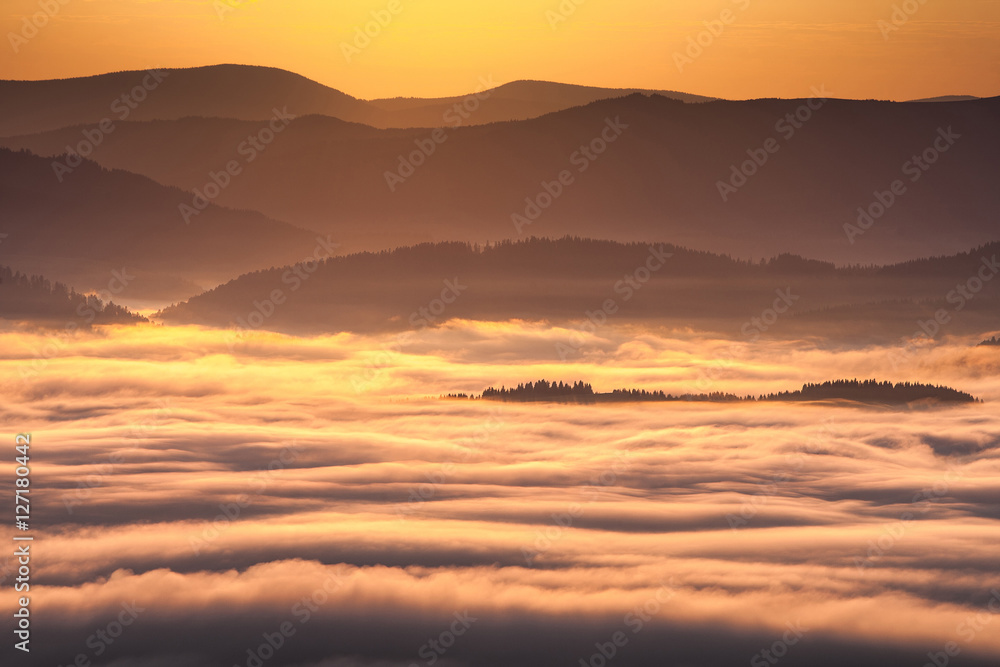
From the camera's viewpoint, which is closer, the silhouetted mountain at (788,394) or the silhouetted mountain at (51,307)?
the silhouetted mountain at (788,394)

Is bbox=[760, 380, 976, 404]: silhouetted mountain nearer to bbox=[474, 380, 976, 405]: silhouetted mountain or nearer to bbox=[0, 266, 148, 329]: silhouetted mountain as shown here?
bbox=[474, 380, 976, 405]: silhouetted mountain

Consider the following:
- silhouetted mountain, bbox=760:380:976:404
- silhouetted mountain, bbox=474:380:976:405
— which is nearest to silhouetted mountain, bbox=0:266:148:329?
silhouetted mountain, bbox=474:380:976:405

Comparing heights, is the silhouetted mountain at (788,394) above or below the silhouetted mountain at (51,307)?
below

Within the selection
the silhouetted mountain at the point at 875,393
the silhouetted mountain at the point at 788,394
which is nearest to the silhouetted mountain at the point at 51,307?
the silhouetted mountain at the point at 788,394

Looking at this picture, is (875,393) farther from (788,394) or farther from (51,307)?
(51,307)

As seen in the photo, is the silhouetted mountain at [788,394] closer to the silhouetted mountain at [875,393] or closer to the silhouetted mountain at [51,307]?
the silhouetted mountain at [875,393]

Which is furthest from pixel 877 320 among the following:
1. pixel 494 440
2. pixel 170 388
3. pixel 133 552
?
pixel 133 552
